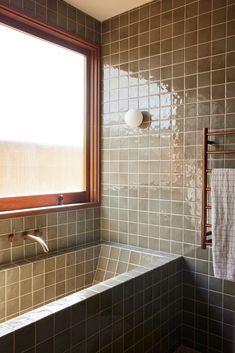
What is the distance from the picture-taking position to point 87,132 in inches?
98.0

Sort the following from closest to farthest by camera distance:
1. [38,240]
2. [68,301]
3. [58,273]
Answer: [68,301], [38,240], [58,273]

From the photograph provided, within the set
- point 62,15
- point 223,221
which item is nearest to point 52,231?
point 223,221

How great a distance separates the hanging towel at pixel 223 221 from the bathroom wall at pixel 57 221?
3.45ft

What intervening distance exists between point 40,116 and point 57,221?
0.78m

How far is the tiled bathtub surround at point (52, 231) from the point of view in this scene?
73.7 inches

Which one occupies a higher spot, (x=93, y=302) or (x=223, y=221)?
(x=223, y=221)

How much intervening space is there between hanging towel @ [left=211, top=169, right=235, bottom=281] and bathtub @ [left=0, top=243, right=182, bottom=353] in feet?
1.16

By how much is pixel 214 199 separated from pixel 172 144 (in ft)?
1.78

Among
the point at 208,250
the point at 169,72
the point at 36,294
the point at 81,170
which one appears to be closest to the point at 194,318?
the point at 208,250

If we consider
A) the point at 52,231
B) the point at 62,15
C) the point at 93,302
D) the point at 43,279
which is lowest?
the point at 43,279

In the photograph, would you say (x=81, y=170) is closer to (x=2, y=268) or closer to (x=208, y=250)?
(x=2, y=268)

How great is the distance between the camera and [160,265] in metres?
1.83

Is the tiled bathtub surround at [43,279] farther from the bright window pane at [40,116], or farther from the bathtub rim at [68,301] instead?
the bright window pane at [40,116]

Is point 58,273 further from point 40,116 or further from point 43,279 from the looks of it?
point 40,116
